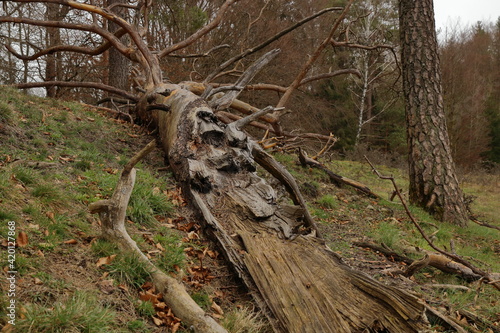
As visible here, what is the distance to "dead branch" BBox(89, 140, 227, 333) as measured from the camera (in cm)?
249

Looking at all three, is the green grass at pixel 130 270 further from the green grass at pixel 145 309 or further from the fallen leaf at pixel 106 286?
the green grass at pixel 145 309

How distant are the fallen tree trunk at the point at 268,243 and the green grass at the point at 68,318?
1165 mm

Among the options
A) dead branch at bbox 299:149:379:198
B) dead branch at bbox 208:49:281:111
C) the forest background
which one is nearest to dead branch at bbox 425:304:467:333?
dead branch at bbox 208:49:281:111

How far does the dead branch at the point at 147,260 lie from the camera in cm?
249

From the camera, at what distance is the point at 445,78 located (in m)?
20.5

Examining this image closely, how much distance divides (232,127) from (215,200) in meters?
1.19

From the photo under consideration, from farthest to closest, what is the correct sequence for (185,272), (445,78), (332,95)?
(332,95) → (445,78) → (185,272)

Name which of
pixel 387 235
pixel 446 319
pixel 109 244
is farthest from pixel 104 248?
pixel 387 235

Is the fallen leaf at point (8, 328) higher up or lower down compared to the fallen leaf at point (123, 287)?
higher up

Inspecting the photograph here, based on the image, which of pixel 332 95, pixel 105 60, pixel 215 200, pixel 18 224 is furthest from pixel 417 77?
pixel 332 95

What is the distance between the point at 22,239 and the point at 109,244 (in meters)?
0.61

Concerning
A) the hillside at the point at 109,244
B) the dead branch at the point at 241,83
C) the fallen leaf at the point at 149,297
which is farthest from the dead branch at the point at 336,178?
the fallen leaf at the point at 149,297

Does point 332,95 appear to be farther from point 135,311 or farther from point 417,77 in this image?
point 135,311

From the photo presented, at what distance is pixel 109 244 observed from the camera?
10.0ft
